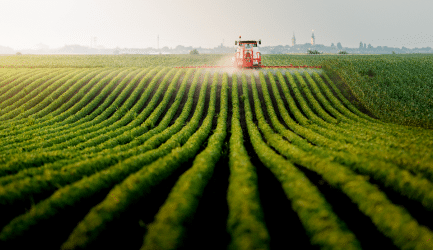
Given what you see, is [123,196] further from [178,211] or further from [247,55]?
[247,55]

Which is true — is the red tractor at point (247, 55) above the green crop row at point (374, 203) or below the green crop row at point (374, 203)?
above

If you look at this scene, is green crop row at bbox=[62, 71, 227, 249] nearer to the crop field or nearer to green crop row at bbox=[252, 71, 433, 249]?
the crop field

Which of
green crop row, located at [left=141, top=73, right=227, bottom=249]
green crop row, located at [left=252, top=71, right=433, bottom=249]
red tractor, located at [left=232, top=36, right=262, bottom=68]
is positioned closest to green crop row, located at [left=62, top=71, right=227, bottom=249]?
green crop row, located at [left=141, top=73, right=227, bottom=249]

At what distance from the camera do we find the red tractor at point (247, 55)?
32.9 m

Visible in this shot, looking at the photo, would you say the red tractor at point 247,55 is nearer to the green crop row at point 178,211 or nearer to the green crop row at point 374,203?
the green crop row at point 374,203

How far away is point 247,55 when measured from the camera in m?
34.0

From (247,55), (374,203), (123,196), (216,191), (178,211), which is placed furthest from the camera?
(247,55)

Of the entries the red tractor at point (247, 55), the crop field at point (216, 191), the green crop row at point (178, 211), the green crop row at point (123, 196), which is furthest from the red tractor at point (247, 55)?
the green crop row at point (178, 211)

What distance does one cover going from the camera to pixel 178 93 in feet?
87.0

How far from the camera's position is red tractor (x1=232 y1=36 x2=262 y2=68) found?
3291 cm

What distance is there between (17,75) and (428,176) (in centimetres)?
4739

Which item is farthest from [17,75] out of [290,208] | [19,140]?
[290,208]

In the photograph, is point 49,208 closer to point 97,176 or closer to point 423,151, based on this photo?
point 97,176

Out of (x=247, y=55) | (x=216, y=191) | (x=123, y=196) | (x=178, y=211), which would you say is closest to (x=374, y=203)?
(x=216, y=191)
